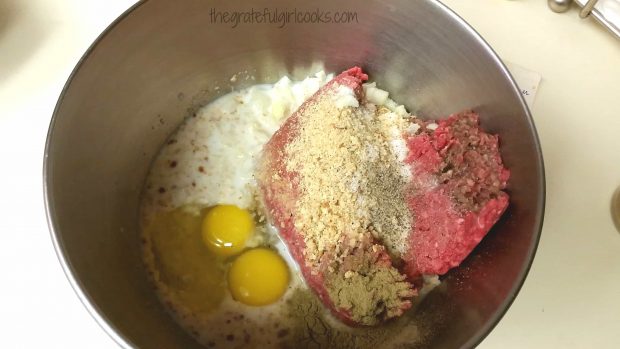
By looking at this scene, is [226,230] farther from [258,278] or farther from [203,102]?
[203,102]

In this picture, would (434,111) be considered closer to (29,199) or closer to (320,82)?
(320,82)

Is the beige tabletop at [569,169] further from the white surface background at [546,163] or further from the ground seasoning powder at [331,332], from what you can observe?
the ground seasoning powder at [331,332]

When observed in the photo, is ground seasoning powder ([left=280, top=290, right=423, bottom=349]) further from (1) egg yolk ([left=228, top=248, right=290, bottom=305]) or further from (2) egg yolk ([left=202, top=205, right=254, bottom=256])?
(2) egg yolk ([left=202, top=205, right=254, bottom=256])

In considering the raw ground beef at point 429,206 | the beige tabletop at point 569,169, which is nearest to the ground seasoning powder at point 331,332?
the raw ground beef at point 429,206

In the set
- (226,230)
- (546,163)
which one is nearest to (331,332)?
(226,230)

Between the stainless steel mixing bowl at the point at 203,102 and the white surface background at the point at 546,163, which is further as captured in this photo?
the white surface background at the point at 546,163

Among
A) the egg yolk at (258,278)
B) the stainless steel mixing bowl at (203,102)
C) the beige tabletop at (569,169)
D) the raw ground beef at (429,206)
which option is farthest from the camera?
the egg yolk at (258,278)
